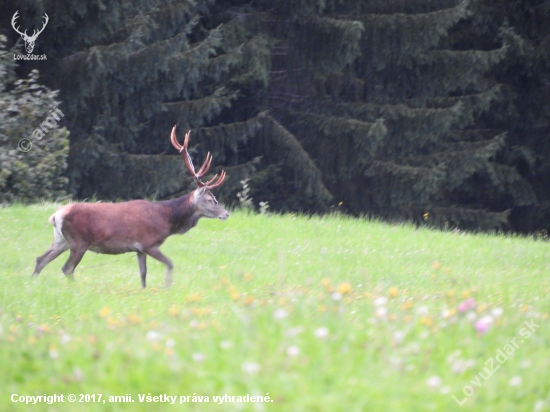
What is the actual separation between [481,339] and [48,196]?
14.4m

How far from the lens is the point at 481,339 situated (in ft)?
17.5

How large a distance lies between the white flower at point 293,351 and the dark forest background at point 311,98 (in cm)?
1515

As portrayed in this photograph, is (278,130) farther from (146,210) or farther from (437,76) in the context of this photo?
(146,210)

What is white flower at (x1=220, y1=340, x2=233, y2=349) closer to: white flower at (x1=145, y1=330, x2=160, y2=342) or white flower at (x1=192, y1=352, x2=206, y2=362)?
white flower at (x1=192, y1=352, x2=206, y2=362)

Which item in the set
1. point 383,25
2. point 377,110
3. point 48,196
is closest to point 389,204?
point 377,110

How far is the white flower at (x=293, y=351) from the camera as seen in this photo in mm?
4551

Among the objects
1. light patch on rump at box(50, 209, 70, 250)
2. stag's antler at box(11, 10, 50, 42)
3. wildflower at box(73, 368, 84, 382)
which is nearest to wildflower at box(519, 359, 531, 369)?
wildflower at box(73, 368, 84, 382)

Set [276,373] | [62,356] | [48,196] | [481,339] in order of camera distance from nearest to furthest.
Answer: [276,373] → [62,356] → [481,339] → [48,196]

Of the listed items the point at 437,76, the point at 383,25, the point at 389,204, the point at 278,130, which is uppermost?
the point at 383,25

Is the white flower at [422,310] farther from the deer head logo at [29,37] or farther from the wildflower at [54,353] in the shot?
the deer head logo at [29,37]

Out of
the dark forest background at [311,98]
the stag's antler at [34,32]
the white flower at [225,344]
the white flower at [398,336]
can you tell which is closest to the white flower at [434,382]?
the white flower at [398,336]

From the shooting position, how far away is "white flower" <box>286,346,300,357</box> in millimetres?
4551

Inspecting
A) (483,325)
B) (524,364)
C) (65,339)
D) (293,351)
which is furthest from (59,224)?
(524,364)

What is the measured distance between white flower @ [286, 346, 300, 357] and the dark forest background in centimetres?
1515
